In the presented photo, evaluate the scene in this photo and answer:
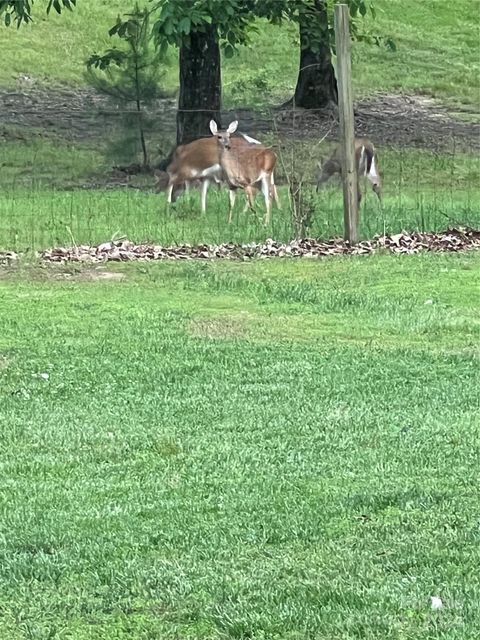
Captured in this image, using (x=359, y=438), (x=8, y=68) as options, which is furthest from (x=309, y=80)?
(x=359, y=438)

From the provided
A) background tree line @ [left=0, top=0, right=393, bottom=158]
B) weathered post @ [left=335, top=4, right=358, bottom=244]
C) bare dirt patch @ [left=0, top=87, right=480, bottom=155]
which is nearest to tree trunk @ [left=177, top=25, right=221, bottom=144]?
background tree line @ [left=0, top=0, right=393, bottom=158]

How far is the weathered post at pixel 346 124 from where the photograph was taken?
43.6 feet

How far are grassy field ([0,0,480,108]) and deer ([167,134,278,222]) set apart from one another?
13163 millimetres

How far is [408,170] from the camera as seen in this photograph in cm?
2275

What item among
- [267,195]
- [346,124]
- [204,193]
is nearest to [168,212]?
[204,193]

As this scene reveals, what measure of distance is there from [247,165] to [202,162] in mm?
550

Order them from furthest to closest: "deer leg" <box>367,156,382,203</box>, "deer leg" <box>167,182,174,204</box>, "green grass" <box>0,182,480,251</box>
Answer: "deer leg" <box>167,182,174,204</box> < "deer leg" <box>367,156,382,203</box> < "green grass" <box>0,182,480,251</box>

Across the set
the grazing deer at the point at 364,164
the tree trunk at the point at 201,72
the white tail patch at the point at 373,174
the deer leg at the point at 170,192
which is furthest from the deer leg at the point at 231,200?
the tree trunk at the point at 201,72

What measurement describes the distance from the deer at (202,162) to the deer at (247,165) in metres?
0.07

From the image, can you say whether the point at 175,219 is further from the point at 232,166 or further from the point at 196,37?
the point at 196,37

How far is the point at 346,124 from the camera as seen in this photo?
43.9 feet

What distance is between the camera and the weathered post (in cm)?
1329

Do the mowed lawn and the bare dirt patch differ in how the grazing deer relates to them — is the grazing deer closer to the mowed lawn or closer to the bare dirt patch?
the bare dirt patch

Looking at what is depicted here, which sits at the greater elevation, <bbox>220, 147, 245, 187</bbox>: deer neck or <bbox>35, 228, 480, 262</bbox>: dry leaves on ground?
<bbox>220, 147, 245, 187</bbox>: deer neck
